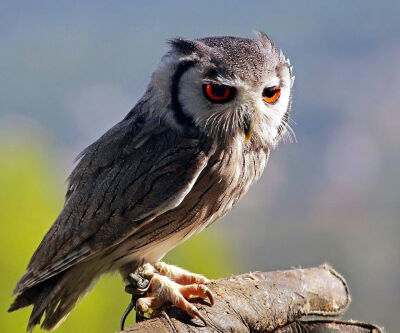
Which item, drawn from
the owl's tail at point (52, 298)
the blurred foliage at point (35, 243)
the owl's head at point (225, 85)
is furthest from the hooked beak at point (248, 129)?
the blurred foliage at point (35, 243)

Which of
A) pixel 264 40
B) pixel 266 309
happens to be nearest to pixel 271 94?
pixel 264 40

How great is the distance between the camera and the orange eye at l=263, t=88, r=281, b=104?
270 cm

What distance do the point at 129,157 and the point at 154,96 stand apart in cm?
26

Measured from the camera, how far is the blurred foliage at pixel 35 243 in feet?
30.6

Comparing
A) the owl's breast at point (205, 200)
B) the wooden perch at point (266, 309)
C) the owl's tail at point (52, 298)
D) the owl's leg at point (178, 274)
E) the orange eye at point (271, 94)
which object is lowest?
the wooden perch at point (266, 309)

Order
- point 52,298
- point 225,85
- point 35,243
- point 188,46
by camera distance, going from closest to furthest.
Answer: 1. point 225,85
2. point 188,46
3. point 52,298
4. point 35,243

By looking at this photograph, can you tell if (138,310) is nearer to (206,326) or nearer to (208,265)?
(206,326)

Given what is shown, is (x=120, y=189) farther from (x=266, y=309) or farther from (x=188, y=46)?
(x=266, y=309)

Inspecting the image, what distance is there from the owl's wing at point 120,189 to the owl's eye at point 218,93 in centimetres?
18

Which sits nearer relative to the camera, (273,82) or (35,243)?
(273,82)

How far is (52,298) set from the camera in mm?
2932

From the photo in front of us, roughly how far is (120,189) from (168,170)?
0.23 m

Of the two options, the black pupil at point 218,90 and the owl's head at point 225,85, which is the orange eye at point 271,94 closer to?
the owl's head at point 225,85

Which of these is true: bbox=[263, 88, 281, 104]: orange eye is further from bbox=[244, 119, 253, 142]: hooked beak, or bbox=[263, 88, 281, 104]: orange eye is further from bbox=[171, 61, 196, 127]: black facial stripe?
bbox=[171, 61, 196, 127]: black facial stripe
